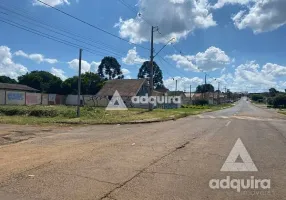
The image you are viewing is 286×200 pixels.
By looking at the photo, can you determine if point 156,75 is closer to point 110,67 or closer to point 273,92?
point 110,67

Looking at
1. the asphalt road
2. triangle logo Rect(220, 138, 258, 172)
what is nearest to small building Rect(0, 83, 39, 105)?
the asphalt road

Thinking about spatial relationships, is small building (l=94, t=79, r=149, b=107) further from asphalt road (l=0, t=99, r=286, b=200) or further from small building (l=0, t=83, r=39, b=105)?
asphalt road (l=0, t=99, r=286, b=200)

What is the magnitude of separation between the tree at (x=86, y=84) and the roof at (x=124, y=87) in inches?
582

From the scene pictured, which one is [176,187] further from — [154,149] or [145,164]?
[154,149]

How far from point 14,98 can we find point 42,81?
50.1 m

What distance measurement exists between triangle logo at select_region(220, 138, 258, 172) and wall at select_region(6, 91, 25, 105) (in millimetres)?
47025

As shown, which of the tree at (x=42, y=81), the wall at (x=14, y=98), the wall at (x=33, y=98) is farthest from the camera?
the tree at (x=42, y=81)

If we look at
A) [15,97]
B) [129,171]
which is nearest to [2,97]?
[15,97]

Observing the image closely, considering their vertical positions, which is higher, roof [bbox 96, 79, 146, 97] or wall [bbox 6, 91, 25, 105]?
roof [bbox 96, 79, 146, 97]

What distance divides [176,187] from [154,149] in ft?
16.2

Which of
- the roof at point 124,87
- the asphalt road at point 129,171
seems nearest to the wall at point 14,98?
the roof at point 124,87

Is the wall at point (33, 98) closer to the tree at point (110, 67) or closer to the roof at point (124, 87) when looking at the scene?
the roof at point (124, 87)

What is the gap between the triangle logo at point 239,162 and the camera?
859cm

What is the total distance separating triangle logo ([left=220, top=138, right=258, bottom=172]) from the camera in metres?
8.59
